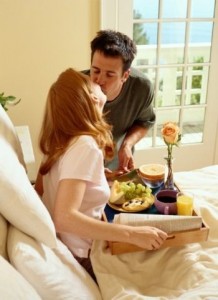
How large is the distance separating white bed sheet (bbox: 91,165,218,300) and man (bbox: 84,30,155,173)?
0.56m

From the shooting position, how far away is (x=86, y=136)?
1348 mm

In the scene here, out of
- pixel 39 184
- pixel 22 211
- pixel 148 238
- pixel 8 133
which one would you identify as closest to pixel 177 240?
pixel 148 238

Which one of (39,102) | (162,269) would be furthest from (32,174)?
(162,269)

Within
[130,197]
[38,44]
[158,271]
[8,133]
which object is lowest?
[158,271]

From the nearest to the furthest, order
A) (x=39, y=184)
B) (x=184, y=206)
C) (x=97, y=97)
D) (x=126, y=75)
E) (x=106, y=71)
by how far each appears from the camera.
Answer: (x=184, y=206)
(x=97, y=97)
(x=39, y=184)
(x=106, y=71)
(x=126, y=75)

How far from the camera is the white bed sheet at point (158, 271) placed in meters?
1.20

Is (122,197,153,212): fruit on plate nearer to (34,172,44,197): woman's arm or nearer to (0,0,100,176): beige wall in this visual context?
(34,172,44,197): woman's arm

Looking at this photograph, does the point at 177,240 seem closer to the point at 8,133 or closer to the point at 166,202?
the point at 166,202

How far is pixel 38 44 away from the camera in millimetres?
2570

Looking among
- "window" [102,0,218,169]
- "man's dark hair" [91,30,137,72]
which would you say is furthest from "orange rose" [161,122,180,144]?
"window" [102,0,218,169]

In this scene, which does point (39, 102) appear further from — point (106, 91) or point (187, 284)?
point (187, 284)

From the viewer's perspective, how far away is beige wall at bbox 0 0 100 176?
249 centimetres

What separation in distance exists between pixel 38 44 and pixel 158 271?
5.89ft

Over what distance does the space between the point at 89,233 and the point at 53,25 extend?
171cm
